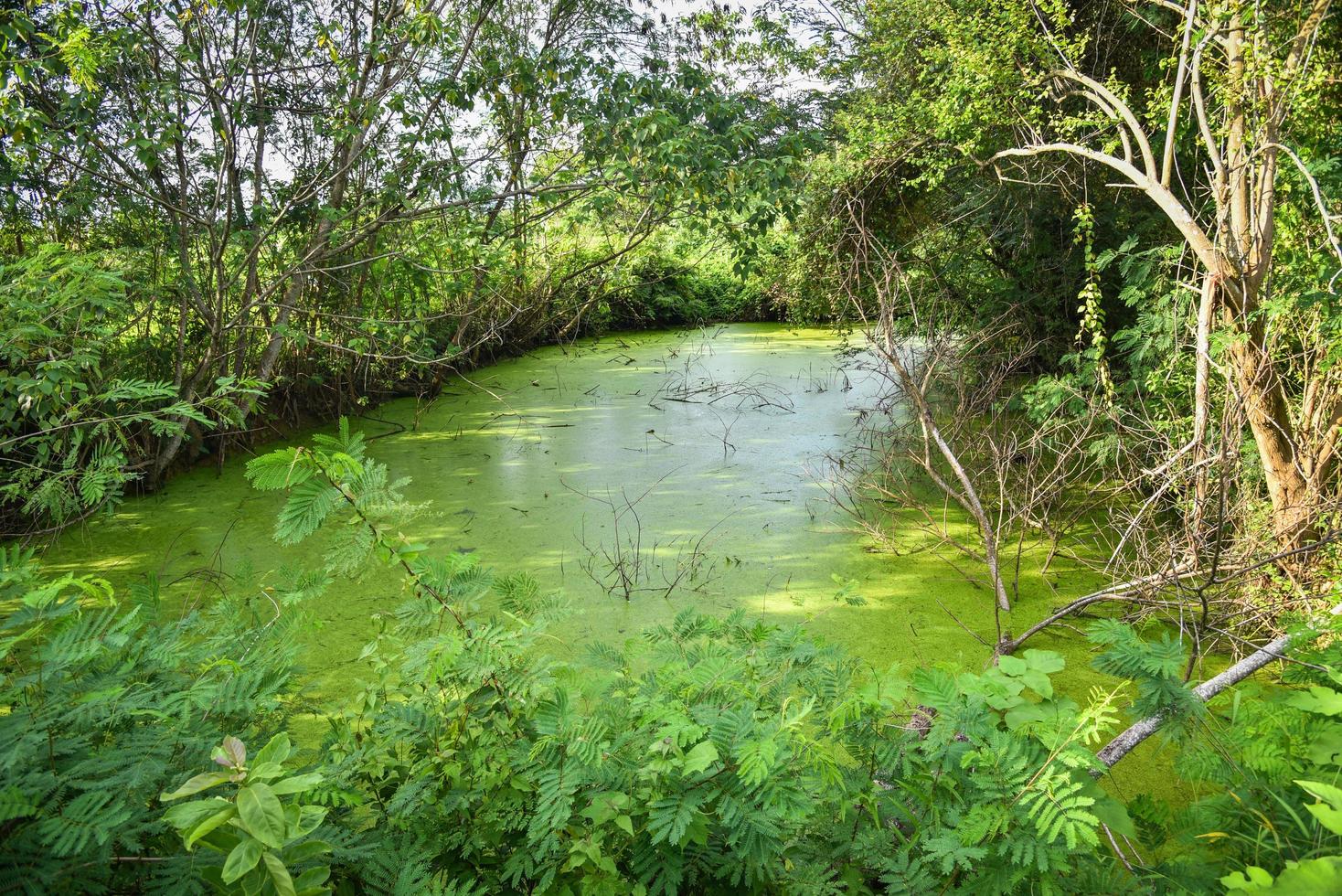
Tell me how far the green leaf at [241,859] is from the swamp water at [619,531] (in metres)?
0.80

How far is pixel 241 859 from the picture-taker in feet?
1.94

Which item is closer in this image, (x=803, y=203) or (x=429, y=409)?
(x=803, y=203)

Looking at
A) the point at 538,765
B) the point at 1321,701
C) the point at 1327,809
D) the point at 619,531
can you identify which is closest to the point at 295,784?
the point at 538,765

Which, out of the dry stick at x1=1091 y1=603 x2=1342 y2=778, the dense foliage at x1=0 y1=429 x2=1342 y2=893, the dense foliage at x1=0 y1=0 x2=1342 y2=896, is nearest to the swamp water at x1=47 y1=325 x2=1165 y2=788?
the dense foliage at x1=0 y1=0 x2=1342 y2=896

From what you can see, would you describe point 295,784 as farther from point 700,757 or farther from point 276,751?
point 700,757

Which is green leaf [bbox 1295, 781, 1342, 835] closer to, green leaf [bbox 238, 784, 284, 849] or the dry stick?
the dry stick

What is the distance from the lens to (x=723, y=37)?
16.2 ft

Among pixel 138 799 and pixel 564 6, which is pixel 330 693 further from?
pixel 564 6

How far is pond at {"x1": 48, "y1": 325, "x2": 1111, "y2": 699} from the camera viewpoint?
8.09 ft

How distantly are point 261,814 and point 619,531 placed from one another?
2.55 meters

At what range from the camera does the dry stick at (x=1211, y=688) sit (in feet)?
4.30

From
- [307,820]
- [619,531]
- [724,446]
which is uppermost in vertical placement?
[307,820]

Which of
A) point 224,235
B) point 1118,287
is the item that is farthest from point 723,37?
point 224,235

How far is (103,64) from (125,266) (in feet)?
2.63
